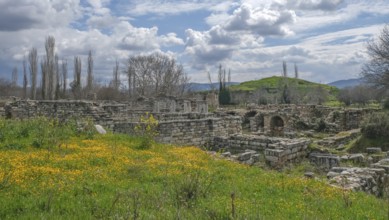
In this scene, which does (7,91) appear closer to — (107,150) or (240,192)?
(107,150)

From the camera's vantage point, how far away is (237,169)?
9391 mm

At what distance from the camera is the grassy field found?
215 inches

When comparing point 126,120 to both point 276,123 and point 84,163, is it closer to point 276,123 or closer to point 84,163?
point 84,163

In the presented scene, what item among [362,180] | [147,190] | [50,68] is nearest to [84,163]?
[147,190]

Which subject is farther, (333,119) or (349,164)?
(333,119)

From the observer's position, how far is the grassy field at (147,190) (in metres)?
5.46

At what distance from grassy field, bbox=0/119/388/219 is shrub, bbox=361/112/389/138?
12.0 meters

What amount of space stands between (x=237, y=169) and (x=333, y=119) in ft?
81.5

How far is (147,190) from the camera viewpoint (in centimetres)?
679

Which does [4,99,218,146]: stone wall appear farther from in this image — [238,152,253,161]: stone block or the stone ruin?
[238,152,253,161]: stone block

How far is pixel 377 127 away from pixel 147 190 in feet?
52.5

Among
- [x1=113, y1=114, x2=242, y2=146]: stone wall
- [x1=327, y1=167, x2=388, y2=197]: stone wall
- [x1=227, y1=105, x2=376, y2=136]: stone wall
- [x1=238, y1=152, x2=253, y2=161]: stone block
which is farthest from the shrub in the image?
[x1=238, y1=152, x2=253, y2=161]: stone block

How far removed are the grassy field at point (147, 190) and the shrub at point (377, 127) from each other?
12.0 m

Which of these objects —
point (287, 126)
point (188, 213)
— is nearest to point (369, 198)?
point (188, 213)
